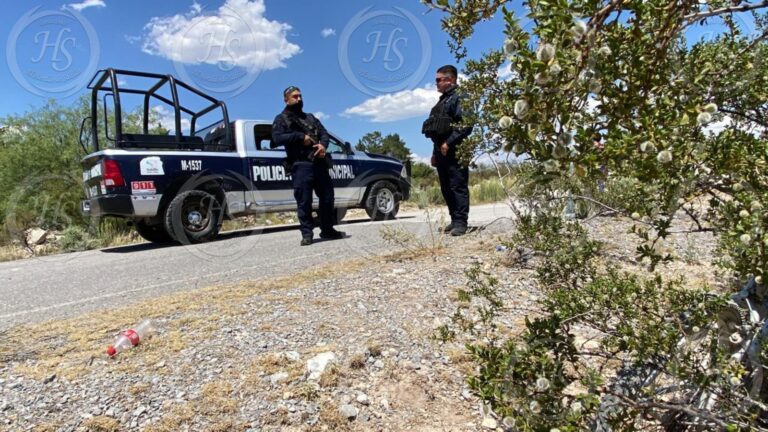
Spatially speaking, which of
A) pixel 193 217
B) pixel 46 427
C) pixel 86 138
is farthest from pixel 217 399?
pixel 86 138

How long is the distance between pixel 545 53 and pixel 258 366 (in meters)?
1.96

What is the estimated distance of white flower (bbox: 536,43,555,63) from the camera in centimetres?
81

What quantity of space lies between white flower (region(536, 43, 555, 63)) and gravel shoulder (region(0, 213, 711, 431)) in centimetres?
129

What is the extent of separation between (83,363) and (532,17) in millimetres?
2539

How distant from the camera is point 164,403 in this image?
1.97m

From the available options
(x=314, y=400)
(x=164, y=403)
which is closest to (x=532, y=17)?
(x=314, y=400)

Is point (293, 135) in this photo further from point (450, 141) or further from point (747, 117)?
point (747, 117)

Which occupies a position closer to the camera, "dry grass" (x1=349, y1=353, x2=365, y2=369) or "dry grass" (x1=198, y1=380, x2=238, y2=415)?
"dry grass" (x1=198, y1=380, x2=238, y2=415)

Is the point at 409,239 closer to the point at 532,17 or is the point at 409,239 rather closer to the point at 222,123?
the point at 532,17

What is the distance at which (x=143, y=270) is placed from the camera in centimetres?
493

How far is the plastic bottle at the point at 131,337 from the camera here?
2.39 meters

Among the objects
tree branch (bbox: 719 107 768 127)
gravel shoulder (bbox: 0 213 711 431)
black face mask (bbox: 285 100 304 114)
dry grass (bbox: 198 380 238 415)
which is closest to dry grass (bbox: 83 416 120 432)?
gravel shoulder (bbox: 0 213 711 431)

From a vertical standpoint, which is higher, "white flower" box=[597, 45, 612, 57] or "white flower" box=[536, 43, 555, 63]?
"white flower" box=[597, 45, 612, 57]

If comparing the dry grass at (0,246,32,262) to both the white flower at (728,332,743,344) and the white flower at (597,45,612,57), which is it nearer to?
the white flower at (597,45,612,57)
